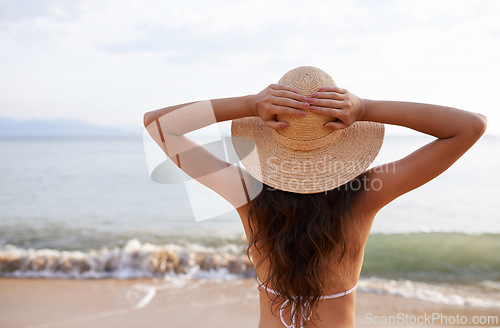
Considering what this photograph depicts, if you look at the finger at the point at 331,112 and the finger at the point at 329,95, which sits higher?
the finger at the point at 329,95

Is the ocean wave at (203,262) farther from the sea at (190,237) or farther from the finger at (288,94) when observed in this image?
the finger at (288,94)

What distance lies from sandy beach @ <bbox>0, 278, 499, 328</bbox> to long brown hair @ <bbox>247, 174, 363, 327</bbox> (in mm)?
2716

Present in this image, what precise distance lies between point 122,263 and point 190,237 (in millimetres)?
1725

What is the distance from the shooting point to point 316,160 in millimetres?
1465

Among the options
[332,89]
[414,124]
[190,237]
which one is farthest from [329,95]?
[190,237]

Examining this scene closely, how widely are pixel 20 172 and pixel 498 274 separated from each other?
16.1 m

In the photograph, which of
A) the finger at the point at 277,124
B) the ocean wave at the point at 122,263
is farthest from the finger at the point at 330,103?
the ocean wave at the point at 122,263

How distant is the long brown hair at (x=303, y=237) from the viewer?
149 centimetres

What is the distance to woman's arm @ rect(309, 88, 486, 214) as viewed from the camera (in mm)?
1331

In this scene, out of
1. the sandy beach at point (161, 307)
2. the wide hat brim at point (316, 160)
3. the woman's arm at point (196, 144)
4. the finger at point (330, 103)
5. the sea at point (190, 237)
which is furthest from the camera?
the sea at point (190, 237)

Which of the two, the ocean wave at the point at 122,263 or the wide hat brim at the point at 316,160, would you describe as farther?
the ocean wave at the point at 122,263

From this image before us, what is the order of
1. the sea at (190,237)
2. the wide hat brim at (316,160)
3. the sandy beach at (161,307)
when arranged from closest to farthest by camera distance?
the wide hat brim at (316,160) < the sandy beach at (161,307) < the sea at (190,237)

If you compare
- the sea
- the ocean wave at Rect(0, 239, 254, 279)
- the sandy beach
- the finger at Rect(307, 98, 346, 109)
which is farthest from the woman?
the ocean wave at Rect(0, 239, 254, 279)

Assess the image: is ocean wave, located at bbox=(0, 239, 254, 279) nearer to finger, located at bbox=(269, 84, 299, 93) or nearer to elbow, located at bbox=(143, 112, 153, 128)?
elbow, located at bbox=(143, 112, 153, 128)
